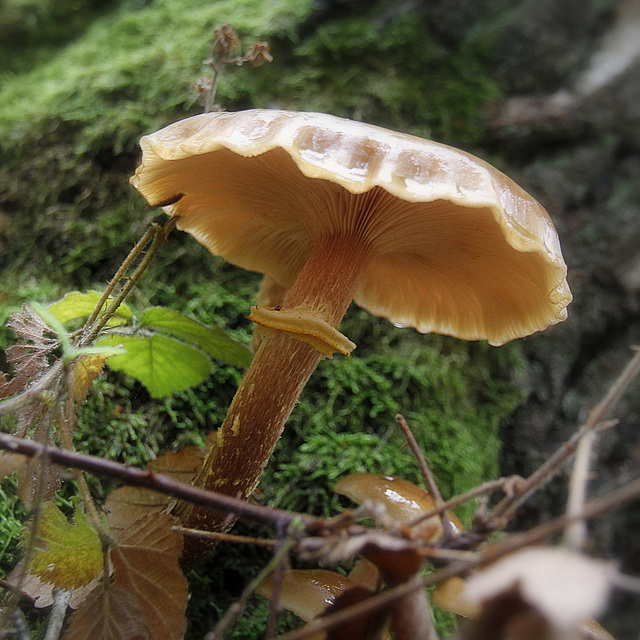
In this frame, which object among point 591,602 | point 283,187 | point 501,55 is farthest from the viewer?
point 501,55

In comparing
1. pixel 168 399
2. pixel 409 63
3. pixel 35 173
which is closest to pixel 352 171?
pixel 168 399

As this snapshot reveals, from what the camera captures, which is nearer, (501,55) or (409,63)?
(409,63)

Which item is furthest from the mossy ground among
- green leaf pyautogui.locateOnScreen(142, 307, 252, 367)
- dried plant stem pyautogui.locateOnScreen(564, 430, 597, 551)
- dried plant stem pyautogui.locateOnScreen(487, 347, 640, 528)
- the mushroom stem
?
dried plant stem pyautogui.locateOnScreen(564, 430, 597, 551)

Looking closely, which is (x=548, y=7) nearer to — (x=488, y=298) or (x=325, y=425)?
(x=488, y=298)

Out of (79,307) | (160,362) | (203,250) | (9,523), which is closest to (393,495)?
(160,362)

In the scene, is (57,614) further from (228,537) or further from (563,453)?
(563,453)
